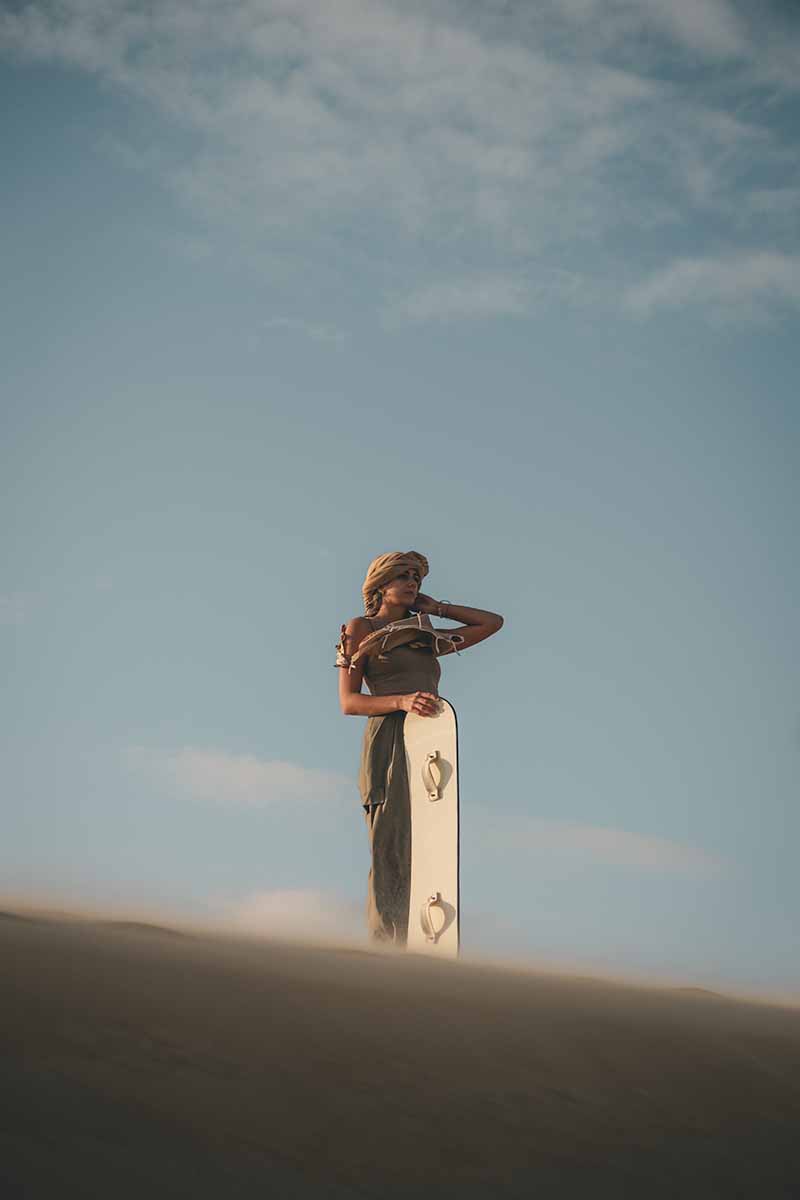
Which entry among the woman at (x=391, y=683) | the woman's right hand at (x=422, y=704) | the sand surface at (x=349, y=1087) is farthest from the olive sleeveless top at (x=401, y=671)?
the sand surface at (x=349, y=1087)

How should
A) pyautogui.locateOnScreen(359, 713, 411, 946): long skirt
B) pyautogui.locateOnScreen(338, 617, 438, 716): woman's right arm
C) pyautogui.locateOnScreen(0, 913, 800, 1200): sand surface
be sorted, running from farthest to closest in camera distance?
pyautogui.locateOnScreen(338, 617, 438, 716): woman's right arm
pyautogui.locateOnScreen(359, 713, 411, 946): long skirt
pyautogui.locateOnScreen(0, 913, 800, 1200): sand surface

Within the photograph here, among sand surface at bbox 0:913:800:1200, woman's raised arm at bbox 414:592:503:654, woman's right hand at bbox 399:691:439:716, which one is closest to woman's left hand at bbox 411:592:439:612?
woman's raised arm at bbox 414:592:503:654

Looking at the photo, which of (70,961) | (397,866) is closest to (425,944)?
(397,866)

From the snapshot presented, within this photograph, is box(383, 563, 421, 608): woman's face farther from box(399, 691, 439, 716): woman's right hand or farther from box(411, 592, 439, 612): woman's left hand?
box(399, 691, 439, 716): woman's right hand

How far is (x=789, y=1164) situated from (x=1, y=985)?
81cm

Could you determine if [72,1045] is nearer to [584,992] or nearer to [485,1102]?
[485,1102]

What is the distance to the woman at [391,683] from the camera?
367 centimetres

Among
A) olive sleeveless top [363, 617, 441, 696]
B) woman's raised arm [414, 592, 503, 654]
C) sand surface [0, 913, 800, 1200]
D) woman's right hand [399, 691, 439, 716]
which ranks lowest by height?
sand surface [0, 913, 800, 1200]

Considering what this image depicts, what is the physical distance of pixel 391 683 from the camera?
3848 millimetres

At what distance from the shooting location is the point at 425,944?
345 cm

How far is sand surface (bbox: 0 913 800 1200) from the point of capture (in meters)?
0.85

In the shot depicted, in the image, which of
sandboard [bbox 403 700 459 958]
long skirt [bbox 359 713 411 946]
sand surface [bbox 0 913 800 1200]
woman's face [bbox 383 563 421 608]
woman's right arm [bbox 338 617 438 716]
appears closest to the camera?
sand surface [bbox 0 913 800 1200]

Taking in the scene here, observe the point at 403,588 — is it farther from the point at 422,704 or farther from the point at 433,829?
the point at 433,829

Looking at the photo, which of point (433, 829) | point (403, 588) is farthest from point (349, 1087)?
point (403, 588)
